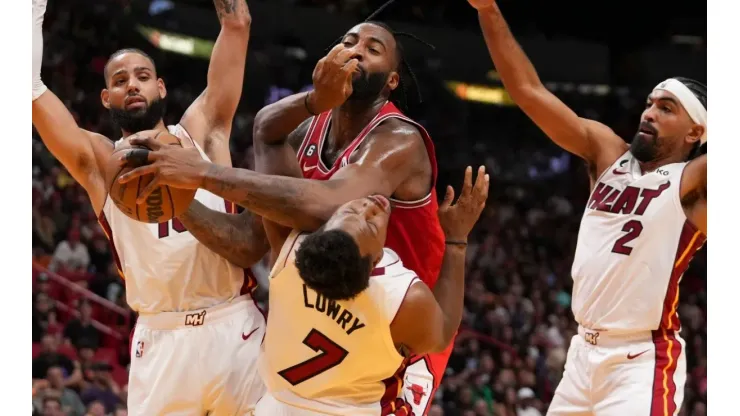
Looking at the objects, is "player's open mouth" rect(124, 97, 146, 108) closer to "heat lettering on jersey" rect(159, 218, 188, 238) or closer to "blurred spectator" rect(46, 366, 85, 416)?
"heat lettering on jersey" rect(159, 218, 188, 238)

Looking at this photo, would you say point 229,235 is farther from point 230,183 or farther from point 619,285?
point 619,285

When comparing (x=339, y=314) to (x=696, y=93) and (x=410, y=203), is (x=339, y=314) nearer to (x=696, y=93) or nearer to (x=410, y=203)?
(x=410, y=203)

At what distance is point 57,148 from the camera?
486cm

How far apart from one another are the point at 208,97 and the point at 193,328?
1270 mm

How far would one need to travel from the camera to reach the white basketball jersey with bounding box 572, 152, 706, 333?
482 centimetres

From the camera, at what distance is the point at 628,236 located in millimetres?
4875

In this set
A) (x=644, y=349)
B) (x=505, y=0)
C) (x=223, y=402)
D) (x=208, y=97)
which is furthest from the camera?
(x=505, y=0)

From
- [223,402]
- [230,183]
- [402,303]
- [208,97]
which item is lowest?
[223,402]

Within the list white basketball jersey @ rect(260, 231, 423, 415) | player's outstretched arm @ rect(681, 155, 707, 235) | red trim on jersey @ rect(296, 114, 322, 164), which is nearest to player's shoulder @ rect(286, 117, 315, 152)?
red trim on jersey @ rect(296, 114, 322, 164)

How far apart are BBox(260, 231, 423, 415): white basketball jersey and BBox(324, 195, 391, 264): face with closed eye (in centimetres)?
17

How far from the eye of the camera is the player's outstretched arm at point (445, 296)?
3707 mm

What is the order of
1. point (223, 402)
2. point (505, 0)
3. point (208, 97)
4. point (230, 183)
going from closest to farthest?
1. point (230, 183)
2. point (223, 402)
3. point (208, 97)
4. point (505, 0)

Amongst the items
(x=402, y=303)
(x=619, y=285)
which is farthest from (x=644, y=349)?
(x=402, y=303)

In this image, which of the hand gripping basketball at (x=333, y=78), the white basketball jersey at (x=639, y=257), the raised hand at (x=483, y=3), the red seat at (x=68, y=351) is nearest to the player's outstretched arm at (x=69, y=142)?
the hand gripping basketball at (x=333, y=78)
